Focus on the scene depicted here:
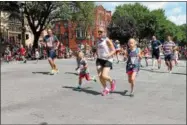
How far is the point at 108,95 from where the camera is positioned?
9.98m

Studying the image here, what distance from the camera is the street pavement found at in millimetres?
7254

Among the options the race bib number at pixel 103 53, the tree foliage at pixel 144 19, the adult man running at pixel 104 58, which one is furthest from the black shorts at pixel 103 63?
the tree foliage at pixel 144 19

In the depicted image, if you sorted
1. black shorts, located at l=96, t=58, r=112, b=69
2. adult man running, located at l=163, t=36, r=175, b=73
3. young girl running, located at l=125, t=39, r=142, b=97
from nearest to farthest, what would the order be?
black shorts, located at l=96, t=58, r=112, b=69 < young girl running, located at l=125, t=39, r=142, b=97 < adult man running, located at l=163, t=36, r=175, b=73

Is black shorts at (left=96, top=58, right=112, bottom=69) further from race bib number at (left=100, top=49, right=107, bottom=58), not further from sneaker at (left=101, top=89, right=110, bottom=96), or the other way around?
sneaker at (left=101, top=89, right=110, bottom=96)

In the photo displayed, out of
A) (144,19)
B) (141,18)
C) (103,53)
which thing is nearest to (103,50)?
(103,53)

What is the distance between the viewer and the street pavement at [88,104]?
7254 mm

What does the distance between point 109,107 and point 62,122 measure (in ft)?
5.63

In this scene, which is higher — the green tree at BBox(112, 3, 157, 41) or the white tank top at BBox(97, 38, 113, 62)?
the green tree at BBox(112, 3, 157, 41)

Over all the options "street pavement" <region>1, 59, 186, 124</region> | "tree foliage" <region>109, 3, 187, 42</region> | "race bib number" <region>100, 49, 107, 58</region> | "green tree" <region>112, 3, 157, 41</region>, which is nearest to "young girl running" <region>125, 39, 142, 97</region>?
"street pavement" <region>1, 59, 186, 124</region>

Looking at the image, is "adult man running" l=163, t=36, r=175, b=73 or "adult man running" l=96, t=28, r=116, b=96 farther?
"adult man running" l=163, t=36, r=175, b=73

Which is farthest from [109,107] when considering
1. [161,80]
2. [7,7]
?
[7,7]

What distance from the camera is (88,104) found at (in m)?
8.72

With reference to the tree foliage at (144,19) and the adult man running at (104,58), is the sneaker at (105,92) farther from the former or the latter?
the tree foliage at (144,19)

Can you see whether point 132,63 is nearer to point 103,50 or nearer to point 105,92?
point 103,50
